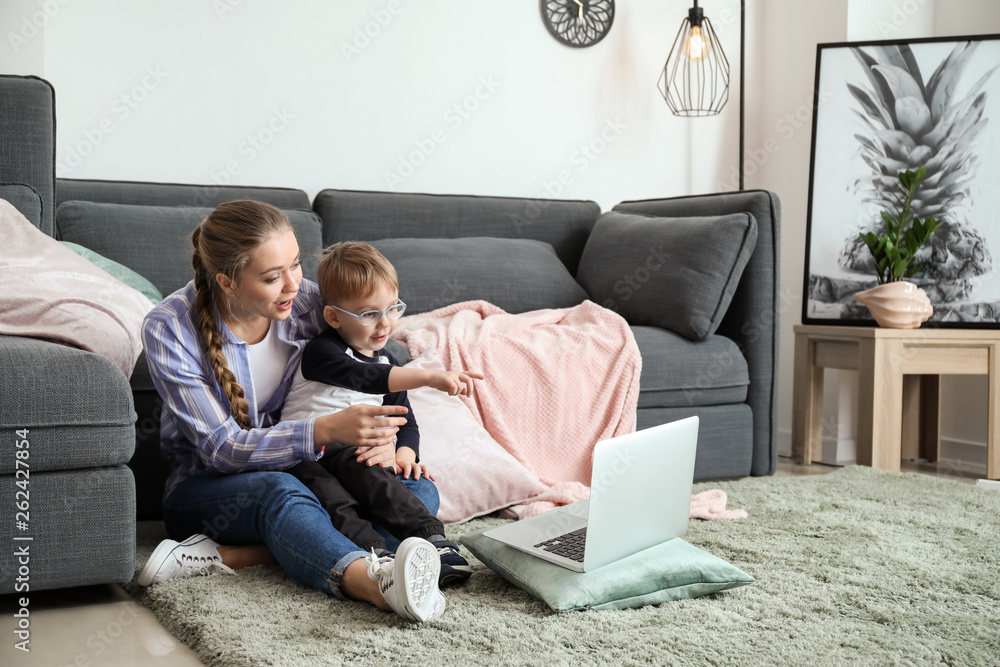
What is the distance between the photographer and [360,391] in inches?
62.2

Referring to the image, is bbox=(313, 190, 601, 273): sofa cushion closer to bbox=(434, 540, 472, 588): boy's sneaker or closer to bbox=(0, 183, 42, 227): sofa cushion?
bbox=(0, 183, 42, 227): sofa cushion

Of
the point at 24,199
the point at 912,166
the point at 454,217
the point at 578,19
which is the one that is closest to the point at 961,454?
the point at 912,166

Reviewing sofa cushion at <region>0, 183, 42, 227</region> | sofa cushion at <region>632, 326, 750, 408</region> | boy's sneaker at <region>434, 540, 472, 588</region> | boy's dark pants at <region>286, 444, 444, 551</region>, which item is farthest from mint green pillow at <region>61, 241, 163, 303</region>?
sofa cushion at <region>632, 326, 750, 408</region>

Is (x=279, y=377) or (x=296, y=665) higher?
(x=279, y=377)

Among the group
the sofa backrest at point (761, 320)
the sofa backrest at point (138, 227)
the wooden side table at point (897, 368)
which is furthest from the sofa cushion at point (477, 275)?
the wooden side table at point (897, 368)

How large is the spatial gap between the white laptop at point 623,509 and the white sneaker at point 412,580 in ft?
0.69

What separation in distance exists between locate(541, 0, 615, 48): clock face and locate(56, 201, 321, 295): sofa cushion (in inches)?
62.7

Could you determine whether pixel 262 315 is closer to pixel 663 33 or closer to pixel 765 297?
pixel 765 297

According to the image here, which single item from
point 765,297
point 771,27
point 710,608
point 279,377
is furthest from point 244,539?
point 771,27

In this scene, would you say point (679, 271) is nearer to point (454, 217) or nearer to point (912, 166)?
point (454, 217)

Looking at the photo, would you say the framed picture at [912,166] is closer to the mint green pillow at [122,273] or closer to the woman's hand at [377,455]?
the woman's hand at [377,455]

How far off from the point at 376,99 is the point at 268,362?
173 cm

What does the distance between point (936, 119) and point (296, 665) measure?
289 centimetres

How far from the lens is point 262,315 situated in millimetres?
1534
